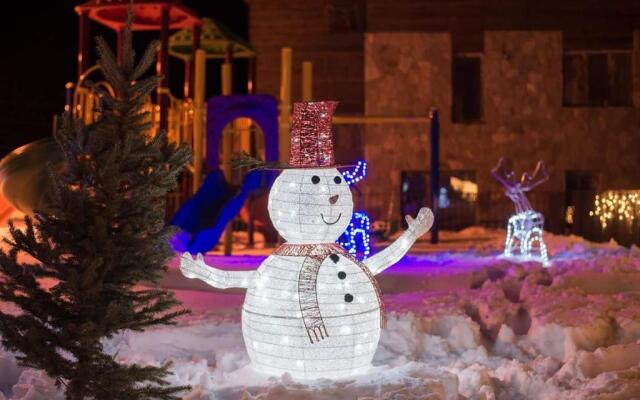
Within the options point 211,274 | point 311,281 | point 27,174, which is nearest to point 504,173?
point 27,174

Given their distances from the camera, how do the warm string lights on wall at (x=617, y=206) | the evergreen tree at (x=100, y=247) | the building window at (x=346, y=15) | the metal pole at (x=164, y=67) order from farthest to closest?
the building window at (x=346, y=15) → the metal pole at (x=164, y=67) → the warm string lights on wall at (x=617, y=206) → the evergreen tree at (x=100, y=247)

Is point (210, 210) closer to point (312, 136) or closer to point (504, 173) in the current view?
point (312, 136)

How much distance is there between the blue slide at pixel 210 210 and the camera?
12.3m

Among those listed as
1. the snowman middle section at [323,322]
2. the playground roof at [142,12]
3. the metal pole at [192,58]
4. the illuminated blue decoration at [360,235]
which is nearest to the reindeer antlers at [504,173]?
the illuminated blue decoration at [360,235]

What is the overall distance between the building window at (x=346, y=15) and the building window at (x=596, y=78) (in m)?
5.62

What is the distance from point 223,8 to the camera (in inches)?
1313

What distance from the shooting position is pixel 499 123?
21656mm

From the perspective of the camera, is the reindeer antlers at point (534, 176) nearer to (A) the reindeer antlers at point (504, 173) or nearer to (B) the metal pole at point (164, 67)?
(A) the reindeer antlers at point (504, 173)

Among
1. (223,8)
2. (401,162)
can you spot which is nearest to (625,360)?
(401,162)

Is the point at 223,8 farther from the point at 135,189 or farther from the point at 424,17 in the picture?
the point at 135,189

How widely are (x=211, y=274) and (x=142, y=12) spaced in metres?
12.9

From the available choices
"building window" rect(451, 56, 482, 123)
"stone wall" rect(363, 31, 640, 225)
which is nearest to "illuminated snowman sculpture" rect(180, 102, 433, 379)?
"stone wall" rect(363, 31, 640, 225)

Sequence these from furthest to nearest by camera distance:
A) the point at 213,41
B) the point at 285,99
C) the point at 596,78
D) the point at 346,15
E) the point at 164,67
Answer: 1. the point at 346,15
2. the point at 596,78
3. the point at 213,41
4. the point at 164,67
5. the point at 285,99

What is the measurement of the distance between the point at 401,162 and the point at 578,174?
15.7 feet
